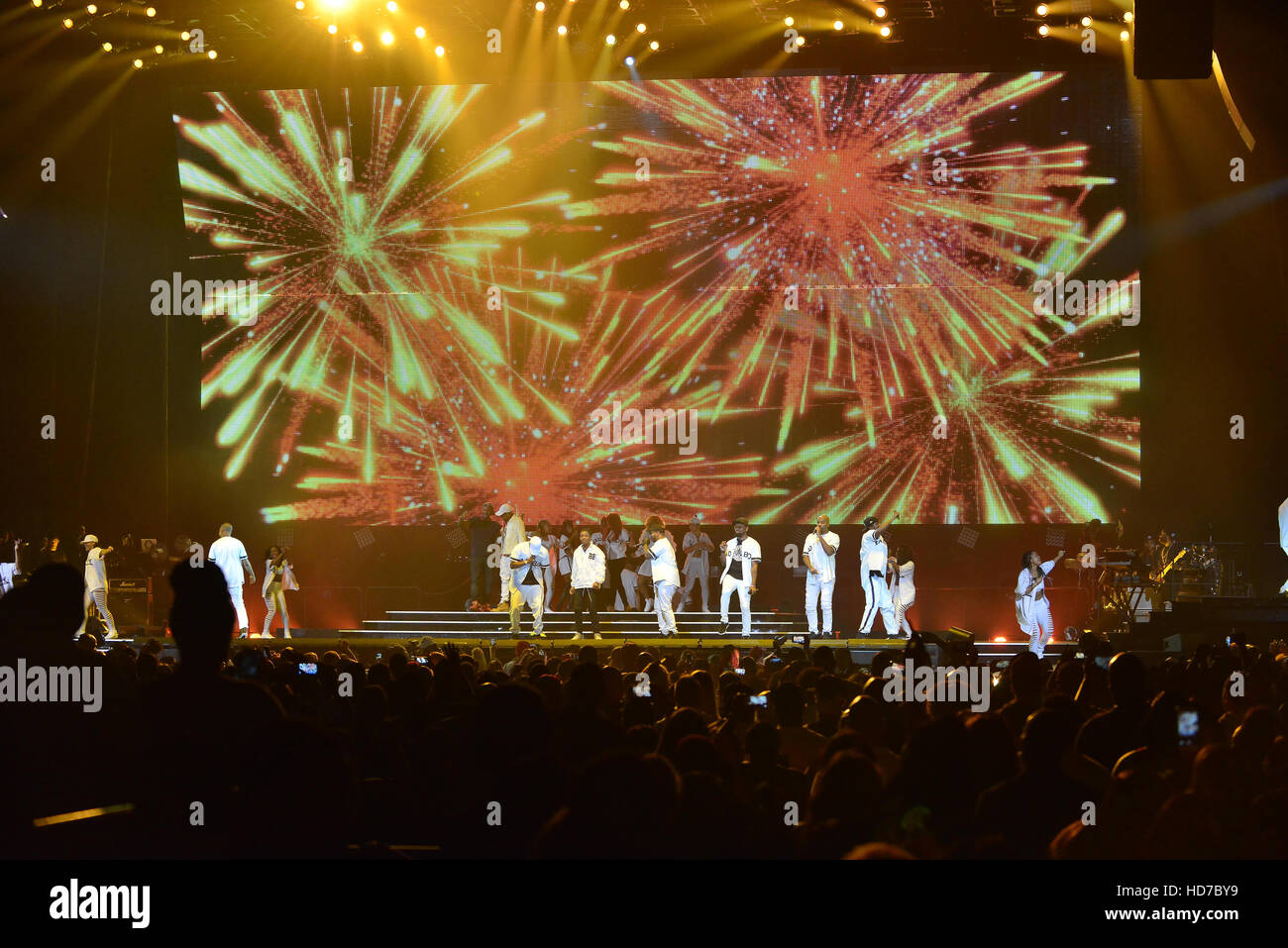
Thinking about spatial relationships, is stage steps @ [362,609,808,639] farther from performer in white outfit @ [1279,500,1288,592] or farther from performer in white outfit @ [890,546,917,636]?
performer in white outfit @ [1279,500,1288,592]

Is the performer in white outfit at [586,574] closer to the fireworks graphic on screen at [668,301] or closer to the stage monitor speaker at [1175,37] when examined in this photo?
the fireworks graphic on screen at [668,301]

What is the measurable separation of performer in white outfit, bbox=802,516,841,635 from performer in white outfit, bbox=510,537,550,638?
390cm

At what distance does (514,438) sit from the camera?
1927 cm

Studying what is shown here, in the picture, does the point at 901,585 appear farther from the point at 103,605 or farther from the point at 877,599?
the point at 103,605

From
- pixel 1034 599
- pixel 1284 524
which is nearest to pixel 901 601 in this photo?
pixel 1034 599

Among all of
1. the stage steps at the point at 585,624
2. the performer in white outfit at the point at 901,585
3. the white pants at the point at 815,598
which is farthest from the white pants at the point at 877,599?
the stage steps at the point at 585,624

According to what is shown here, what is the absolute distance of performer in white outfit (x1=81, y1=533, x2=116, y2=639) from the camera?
16.9m

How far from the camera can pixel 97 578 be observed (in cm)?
1697

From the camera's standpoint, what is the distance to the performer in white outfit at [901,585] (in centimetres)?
1659

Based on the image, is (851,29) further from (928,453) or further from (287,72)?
(287,72)

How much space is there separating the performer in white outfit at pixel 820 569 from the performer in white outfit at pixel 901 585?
92 cm

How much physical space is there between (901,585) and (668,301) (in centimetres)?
626

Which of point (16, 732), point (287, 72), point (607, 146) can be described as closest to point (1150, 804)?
point (16, 732)
